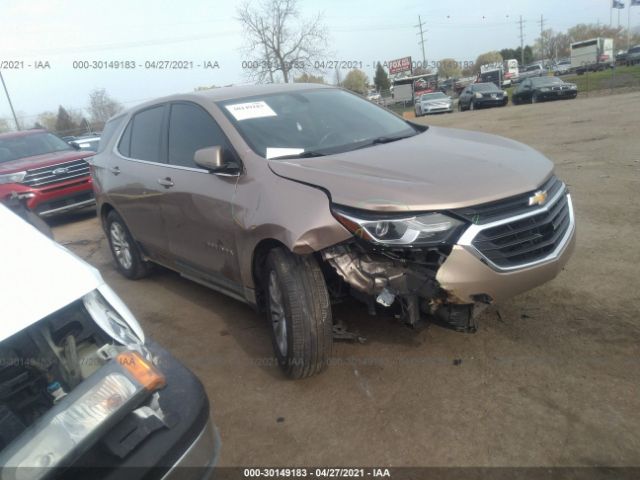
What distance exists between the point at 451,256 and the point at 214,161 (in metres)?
1.55

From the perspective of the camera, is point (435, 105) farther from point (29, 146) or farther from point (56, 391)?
point (56, 391)

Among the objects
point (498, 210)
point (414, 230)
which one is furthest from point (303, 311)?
point (498, 210)

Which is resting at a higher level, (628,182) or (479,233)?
(479,233)

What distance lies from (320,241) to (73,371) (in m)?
1.28

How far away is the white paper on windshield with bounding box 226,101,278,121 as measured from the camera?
11.5 ft

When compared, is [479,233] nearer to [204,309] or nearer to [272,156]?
[272,156]

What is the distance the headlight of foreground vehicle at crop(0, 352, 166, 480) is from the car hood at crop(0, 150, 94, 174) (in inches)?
307

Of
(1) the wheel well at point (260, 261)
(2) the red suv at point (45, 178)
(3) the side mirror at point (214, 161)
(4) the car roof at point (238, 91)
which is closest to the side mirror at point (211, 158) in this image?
(3) the side mirror at point (214, 161)

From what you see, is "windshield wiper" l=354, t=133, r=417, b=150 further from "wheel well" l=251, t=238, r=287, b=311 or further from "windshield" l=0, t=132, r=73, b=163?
"windshield" l=0, t=132, r=73, b=163

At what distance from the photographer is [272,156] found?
3176mm

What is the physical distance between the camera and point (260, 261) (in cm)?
315

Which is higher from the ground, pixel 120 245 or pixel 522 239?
pixel 522 239

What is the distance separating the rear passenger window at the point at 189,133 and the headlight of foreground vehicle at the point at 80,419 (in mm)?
1904

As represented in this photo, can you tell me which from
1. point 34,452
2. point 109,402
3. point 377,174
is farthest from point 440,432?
point 34,452
